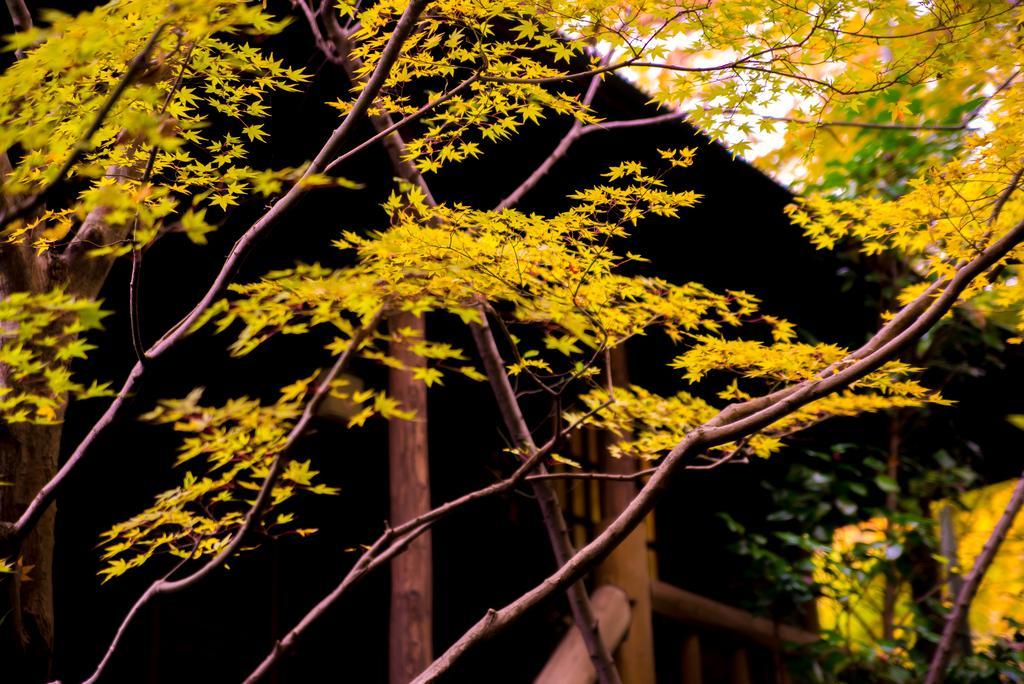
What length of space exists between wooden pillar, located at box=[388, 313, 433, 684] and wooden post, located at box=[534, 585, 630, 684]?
84 centimetres

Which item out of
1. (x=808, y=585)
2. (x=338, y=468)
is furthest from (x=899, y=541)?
(x=338, y=468)

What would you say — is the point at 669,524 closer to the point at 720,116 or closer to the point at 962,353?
the point at 962,353

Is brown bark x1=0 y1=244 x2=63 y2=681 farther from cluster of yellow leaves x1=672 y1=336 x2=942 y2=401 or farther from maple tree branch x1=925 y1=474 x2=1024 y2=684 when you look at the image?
maple tree branch x1=925 y1=474 x2=1024 y2=684

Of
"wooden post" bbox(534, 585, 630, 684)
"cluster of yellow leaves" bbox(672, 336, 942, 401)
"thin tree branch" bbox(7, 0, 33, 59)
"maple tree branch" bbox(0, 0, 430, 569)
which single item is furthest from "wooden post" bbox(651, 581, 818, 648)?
"thin tree branch" bbox(7, 0, 33, 59)

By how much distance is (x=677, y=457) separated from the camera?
2.34m

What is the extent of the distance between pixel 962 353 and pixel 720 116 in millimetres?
4765

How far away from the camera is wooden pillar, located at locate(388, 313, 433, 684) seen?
344cm

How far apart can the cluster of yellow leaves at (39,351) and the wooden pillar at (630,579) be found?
2.94 m

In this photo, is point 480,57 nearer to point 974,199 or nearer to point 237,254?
point 237,254

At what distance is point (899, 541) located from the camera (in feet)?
19.5

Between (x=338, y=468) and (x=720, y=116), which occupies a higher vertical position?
(x=720, y=116)

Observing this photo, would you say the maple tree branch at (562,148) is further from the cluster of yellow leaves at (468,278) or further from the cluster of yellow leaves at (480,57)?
the cluster of yellow leaves at (468,278)

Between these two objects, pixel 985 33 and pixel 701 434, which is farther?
pixel 985 33

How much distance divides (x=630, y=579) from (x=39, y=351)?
3385mm
